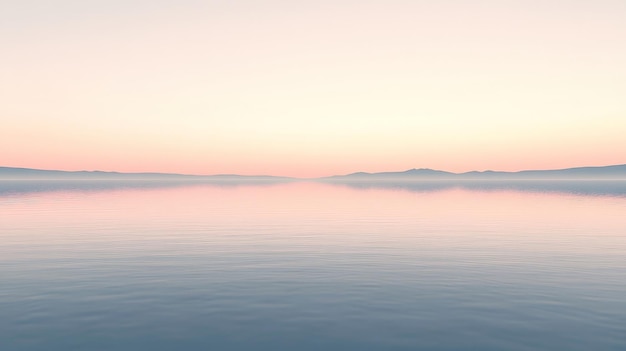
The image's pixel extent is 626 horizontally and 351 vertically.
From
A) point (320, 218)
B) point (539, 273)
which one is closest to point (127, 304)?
point (539, 273)

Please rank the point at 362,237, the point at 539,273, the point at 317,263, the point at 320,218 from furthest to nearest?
the point at 320,218
the point at 362,237
the point at 317,263
the point at 539,273

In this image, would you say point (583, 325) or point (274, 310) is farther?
point (274, 310)

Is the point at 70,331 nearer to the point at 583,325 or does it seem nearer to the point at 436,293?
the point at 436,293

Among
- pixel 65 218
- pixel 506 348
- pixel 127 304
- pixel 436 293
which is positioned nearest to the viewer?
pixel 506 348

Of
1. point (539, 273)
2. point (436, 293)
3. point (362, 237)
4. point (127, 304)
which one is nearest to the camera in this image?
point (127, 304)

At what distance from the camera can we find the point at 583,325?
18.1 m

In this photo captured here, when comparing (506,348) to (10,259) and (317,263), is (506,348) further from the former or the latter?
(10,259)

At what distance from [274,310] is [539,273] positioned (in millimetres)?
18183

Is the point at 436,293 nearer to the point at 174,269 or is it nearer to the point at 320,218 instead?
the point at 174,269

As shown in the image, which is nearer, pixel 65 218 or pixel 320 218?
pixel 65 218

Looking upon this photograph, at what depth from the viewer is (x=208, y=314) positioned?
19172mm

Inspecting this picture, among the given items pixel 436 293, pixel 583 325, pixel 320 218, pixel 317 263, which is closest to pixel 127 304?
pixel 317 263

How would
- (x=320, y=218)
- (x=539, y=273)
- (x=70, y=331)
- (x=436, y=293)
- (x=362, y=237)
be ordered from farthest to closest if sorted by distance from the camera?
1. (x=320, y=218)
2. (x=362, y=237)
3. (x=539, y=273)
4. (x=436, y=293)
5. (x=70, y=331)

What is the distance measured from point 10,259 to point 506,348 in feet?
108
